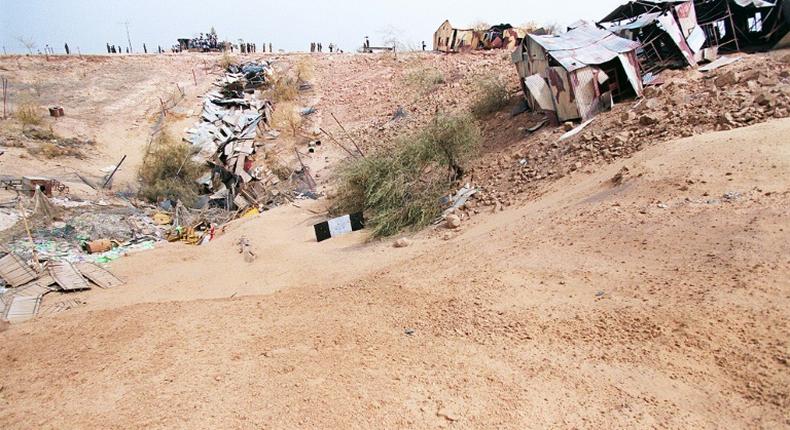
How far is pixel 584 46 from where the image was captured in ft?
34.7

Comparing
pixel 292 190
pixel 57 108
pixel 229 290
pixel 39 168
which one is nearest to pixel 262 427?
pixel 229 290

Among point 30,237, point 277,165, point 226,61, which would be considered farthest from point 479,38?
point 30,237

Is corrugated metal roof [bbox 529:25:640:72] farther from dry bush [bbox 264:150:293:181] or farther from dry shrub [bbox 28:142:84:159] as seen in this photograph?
dry shrub [bbox 28:142:84:159]

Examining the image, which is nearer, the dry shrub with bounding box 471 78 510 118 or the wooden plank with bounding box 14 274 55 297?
the wooden plank with bounding box 14 274 55 297

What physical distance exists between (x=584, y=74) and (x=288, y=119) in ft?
43.1

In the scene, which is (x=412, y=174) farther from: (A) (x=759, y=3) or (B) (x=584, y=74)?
(A) (x=759, y=3)

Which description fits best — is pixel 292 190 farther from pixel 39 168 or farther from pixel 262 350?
pixel 262 350

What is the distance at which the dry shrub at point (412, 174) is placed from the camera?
9625mm

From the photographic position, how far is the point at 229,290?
7398 millimetres

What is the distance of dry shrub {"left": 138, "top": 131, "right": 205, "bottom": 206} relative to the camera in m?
15.1

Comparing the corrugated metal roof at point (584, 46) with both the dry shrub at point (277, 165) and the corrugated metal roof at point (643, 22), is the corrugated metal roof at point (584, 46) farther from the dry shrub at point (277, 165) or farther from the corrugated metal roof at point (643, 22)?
the dry shrub at point (277, 165)

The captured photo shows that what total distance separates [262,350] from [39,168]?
15048mm

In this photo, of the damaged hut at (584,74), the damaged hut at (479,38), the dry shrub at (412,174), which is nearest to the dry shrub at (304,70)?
the damaged hut at (479,38)

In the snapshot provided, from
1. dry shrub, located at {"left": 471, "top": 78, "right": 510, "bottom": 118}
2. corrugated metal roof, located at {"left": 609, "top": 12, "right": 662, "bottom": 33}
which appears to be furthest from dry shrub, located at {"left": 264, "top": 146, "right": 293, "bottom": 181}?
corrugated metal roof, located at {"left": 609, "top": 12, "right": 662, "bottom": 33}
